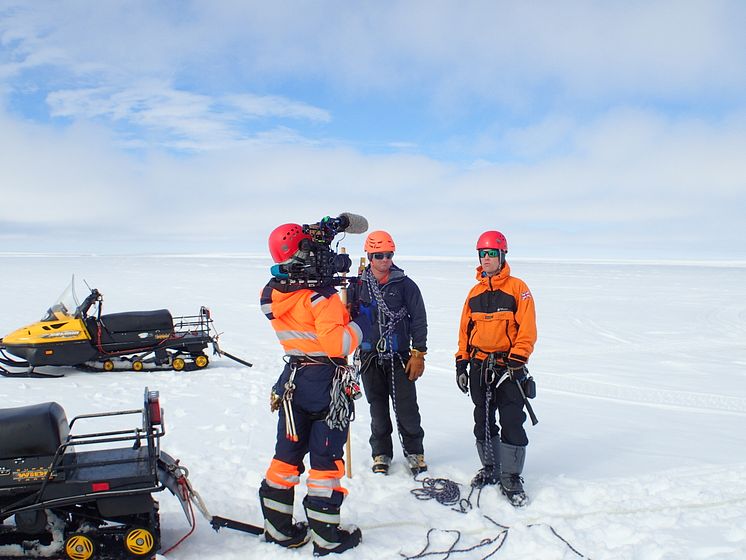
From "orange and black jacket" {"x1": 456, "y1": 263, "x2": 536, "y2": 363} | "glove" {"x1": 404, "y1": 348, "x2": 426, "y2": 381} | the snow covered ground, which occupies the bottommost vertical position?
the snow covered ground

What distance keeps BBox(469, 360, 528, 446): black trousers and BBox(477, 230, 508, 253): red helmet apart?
0.96 metres

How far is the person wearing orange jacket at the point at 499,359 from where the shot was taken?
454 centimetres

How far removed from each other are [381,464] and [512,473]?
1171 millimetres

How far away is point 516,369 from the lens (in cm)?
454

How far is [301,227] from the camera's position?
390 centimetres

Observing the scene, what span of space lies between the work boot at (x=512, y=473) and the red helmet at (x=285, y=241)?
7.69 feet

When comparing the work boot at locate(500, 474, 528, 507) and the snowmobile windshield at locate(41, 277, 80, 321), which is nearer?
the work boot at locate(500, 474, 528, 507)

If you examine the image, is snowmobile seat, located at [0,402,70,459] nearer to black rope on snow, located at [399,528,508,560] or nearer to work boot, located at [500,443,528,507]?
black rope on snow, located at [399,528,508,560]

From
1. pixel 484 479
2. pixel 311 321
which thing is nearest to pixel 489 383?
pixel 484 479

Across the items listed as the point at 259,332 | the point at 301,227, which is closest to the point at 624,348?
the point at 259,332

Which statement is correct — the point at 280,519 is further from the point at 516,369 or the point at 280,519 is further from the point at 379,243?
the point at 379,243

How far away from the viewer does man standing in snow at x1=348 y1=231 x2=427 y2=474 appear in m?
5.10

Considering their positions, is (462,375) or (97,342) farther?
(97,342)

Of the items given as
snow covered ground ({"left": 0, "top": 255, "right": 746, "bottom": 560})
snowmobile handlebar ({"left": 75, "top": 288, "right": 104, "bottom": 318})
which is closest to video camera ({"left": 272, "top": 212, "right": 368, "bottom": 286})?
snow covered ground ({"left": 0, "top": 255, "right": 746, "bottom": 560})
